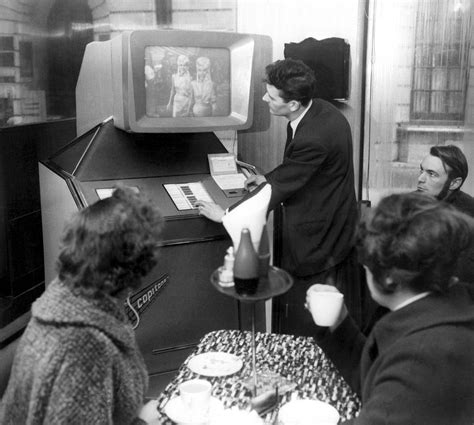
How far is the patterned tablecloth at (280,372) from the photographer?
1.48 metres

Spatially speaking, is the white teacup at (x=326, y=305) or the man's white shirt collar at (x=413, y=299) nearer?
the man's white shirt collar at (x=413, y=299)

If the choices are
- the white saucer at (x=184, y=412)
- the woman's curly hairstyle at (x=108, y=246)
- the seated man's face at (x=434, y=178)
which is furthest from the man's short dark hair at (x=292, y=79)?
the white saucer at (x=184, y=412)

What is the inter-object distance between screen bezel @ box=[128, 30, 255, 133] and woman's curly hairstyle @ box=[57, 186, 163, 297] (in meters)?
1.21

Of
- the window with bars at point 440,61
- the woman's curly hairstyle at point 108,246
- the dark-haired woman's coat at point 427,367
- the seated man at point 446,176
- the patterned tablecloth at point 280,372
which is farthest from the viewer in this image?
the window with bars at point 440,61

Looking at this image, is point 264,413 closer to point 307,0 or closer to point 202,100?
point 202,100

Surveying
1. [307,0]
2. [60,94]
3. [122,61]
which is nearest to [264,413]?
[122,61]

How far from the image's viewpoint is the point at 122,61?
244 cm

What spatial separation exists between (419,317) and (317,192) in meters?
1.45

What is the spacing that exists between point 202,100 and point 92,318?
158 cm

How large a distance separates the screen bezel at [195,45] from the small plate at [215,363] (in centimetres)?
114

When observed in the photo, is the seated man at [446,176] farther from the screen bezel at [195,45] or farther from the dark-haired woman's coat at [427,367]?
the dark-haired woman's coat at [427,367]

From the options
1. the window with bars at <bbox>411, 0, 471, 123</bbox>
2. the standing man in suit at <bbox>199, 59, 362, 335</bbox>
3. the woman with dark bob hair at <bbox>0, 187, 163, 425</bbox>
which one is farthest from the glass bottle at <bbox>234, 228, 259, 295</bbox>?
the window with bars at <bbox>411, 0, 471, 123</bbox>

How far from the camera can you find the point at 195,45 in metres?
2.56

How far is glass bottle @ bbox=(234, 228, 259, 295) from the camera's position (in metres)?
1.35
